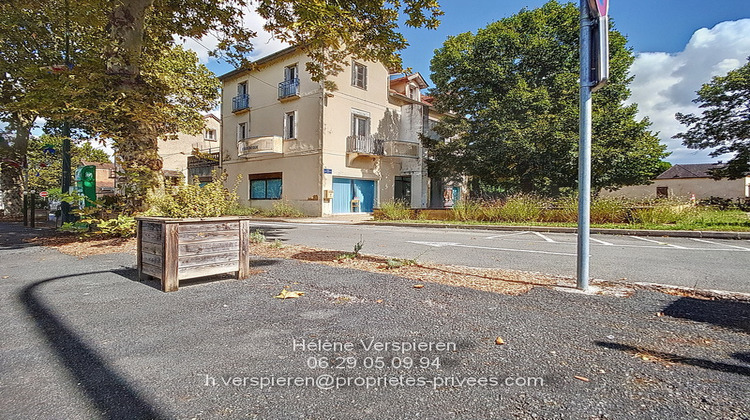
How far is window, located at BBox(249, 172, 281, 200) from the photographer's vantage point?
22.7 metres

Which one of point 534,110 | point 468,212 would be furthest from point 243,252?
point 534,110

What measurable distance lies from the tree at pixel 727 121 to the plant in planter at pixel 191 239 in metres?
31.2

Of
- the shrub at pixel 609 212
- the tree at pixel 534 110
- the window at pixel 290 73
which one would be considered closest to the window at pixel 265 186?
the window at pixel 290 73

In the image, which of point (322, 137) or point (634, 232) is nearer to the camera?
point (634, 232)

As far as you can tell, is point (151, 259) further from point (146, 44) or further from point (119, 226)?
point (146, 44)

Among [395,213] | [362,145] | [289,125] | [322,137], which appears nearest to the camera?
[395,213]

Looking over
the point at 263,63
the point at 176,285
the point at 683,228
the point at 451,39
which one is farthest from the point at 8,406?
the point at 263,63

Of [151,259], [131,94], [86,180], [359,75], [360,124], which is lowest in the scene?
[151,259]

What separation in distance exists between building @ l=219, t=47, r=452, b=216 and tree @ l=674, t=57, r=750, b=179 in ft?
61.2

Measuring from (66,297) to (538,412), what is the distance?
457 cm

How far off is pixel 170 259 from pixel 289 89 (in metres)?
19.5

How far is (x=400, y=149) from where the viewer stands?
2294 cm

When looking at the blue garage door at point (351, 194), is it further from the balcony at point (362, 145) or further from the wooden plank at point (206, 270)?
the wooden plank at point (206, 270)

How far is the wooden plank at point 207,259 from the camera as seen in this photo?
162 inches
